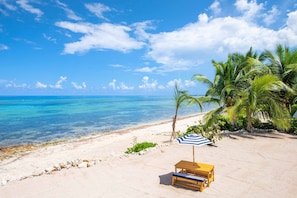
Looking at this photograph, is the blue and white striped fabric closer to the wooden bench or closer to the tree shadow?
the wooden bench

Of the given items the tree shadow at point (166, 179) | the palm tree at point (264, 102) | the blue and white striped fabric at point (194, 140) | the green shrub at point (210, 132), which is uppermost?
the palm tree at point (264, 102)

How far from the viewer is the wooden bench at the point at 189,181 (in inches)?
227

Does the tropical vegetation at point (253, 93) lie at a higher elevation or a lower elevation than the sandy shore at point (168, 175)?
higher

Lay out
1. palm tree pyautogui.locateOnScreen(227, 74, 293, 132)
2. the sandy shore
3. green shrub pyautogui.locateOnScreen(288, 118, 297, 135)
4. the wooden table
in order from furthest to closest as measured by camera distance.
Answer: green shrub pyautogui.locateOnScreen(288, 118, 297, 135)
palm tree pyautogui.locateOnScreen(227, 74, 293, 132)
the wooden table
the sandy shore

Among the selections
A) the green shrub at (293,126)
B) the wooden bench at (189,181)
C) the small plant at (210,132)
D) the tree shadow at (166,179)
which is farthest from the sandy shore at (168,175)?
the green shrub at (293,126)

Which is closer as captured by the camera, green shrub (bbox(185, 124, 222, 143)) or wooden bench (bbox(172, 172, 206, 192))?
wooden bench (bbox(172, 172, 206, 192))

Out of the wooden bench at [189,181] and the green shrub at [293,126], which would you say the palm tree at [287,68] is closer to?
the green shrub at [293,126]

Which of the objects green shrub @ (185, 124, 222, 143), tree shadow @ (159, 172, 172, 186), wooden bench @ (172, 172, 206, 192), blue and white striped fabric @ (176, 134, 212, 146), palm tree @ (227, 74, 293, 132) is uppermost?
palm tree @ (227, 74, 293, 132)

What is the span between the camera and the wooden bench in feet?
18.9

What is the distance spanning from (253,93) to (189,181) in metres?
7.54

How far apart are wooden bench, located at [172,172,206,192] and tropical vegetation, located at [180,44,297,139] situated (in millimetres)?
5775

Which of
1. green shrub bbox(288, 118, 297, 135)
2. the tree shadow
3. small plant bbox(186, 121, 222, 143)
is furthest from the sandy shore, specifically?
green shrub bbox(288, 118, 297, 135)

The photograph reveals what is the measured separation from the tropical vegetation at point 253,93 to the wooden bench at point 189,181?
18.9 feet

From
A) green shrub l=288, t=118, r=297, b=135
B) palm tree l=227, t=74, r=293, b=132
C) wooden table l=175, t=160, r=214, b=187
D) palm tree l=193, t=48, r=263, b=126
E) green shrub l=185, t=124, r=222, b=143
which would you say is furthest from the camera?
palm tree l=193, t=48, r=263, b=126
